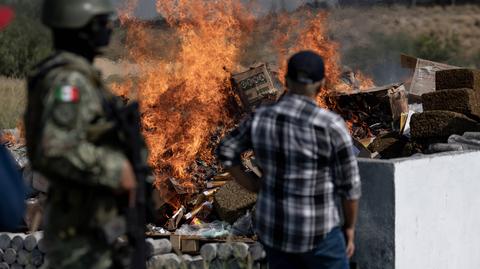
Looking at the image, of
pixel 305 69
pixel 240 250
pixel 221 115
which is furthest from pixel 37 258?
pixel 305 69

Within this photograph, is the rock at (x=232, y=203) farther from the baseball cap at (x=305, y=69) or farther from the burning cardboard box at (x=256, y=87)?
the baseball cap at (x=305, y=69)

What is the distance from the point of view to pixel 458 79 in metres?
8.61

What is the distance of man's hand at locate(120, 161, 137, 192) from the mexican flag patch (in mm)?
339

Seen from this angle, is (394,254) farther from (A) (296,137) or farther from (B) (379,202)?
(A) (296,137)

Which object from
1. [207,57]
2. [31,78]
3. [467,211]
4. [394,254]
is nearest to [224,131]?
[207,57]

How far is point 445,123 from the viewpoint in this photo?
309 inches

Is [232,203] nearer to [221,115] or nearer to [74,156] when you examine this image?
[221,115]

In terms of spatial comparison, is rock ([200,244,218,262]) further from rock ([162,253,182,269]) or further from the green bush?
the green bush

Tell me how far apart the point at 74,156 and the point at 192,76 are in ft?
22.5

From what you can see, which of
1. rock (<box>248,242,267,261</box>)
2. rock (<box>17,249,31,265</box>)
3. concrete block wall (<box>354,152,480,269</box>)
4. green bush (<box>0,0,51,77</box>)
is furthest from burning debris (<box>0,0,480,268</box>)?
green bush (<box>0,0,51,77</box>)

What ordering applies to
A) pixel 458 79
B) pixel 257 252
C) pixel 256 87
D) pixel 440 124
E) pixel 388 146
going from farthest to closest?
1. pixel 256 87
2. pixel 458 79
3. pixel 388 146
4. pixel 440 124
5. pixel 257 252

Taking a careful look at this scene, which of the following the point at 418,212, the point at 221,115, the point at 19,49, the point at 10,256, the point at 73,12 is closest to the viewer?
the point at 73,12

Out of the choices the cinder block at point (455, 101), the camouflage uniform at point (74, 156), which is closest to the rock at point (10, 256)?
the camouflage uniform at point (74, 156)

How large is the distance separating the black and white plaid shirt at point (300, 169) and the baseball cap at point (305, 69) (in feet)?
0.32
